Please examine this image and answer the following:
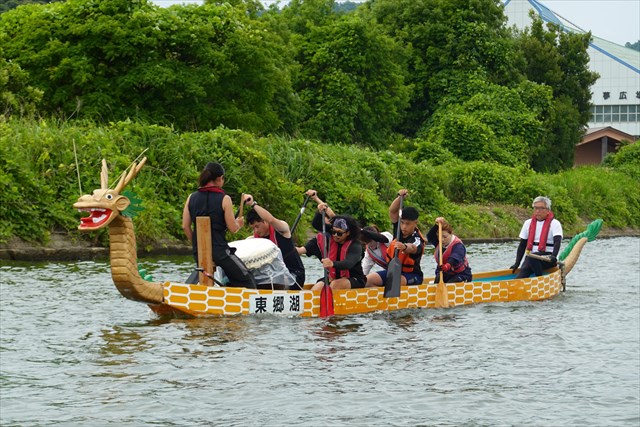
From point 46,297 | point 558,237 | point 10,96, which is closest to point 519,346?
point 558,237

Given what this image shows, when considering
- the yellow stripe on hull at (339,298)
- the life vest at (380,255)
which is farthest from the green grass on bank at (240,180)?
the yellow stripe on hull at (339,298)

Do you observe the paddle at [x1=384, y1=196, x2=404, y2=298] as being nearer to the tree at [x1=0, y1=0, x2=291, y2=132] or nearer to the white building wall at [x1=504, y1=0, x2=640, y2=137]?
the tree at [x1=0, y1=0, x2=291, y2=132]

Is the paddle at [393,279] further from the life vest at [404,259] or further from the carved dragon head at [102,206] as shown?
the carved dragon head at [102,206]

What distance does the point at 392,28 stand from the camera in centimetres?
5866

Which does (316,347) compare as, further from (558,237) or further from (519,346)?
(558,237)

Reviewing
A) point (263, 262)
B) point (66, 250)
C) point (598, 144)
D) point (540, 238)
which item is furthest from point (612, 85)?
point (263, 262)

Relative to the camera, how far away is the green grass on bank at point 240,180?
86.0 ft

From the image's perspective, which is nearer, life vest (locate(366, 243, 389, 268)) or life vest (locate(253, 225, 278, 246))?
life vest (locate(253, 225, 278, 246))

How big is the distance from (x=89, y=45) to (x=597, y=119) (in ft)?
234

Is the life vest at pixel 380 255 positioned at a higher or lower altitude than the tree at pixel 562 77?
lower

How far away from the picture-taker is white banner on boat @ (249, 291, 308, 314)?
1586cm

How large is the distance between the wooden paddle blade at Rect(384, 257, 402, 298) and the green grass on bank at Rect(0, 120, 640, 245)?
959 cm

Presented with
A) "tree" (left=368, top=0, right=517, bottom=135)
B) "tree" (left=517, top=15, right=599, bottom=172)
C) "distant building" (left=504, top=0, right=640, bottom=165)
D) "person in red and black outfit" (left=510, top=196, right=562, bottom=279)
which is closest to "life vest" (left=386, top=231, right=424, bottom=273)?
"person in red and black outfit" (left=510, top=196, right=562, bottom=279)

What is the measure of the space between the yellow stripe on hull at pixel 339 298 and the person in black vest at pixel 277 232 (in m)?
0.65
